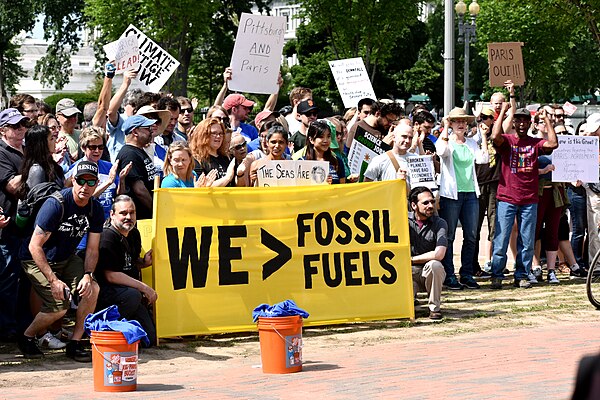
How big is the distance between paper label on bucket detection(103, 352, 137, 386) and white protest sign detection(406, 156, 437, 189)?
16.3 feet

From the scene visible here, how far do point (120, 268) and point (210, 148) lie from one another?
162cm

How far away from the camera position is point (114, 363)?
310 inches

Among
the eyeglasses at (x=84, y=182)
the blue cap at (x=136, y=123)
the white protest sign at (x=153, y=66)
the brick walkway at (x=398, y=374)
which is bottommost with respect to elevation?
the brick walkway at (x=398, y=374)

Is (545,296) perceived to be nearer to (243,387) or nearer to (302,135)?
(302,135)

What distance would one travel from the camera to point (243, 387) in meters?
7.98

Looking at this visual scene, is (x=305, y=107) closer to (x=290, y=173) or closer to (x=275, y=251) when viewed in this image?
(x=290, y=173)

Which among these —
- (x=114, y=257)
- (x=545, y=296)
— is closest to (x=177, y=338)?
(x=114, y=257)

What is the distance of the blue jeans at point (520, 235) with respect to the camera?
13.5 m

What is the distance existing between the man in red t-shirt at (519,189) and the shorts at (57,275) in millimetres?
5721

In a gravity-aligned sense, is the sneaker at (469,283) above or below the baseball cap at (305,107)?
below

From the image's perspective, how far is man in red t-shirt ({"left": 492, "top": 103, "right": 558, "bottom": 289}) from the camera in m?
13.5

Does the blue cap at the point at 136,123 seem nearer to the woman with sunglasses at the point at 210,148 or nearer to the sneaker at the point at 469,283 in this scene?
the woman with sunglasses at the point at 210,148

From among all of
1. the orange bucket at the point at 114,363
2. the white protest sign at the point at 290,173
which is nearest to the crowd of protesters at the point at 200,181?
the white protest sign at the point at 290,173

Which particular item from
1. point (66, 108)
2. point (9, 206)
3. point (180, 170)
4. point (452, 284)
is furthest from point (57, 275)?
point (452, 284)
